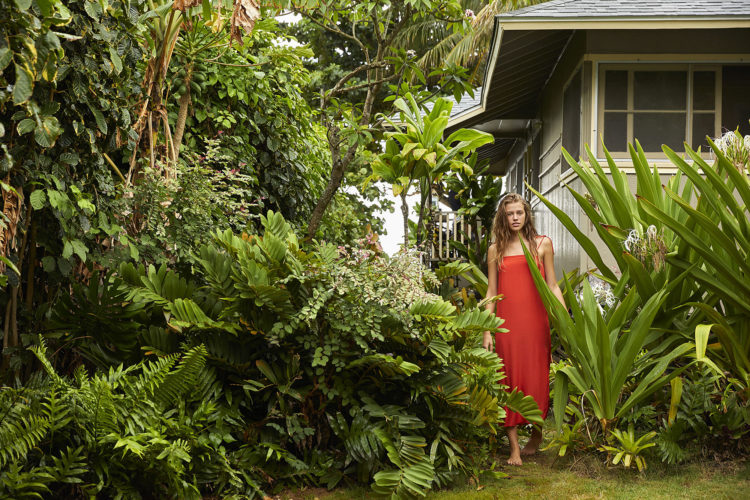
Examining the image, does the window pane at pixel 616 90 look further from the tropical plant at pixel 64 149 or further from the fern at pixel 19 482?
the fern at pixel 19 482

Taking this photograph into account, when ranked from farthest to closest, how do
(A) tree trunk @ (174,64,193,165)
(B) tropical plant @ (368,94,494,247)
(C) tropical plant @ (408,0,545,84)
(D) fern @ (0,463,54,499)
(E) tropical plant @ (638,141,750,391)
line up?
(C) tropical plant @ (408,0,545,84)
(B) tropical plant @ (368,94,494,247)
(A) tree trunk @ (174,64,193,165)
(E) tropical plant @ (638,141,750,391)
(D) fern @ (0,463,54,499)

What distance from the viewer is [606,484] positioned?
380 centimetres

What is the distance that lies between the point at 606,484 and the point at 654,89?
6724mm

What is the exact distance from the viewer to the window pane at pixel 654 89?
29.7 ft

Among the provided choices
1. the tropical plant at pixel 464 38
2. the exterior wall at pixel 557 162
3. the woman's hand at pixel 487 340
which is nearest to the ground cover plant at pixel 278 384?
the woman's hand at pixel 487 340

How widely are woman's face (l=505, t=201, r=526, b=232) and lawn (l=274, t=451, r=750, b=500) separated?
1.57 meters

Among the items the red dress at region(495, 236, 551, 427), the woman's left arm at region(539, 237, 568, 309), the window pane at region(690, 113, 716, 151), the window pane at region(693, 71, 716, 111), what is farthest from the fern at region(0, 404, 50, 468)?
the window pane at region(693, 71, 716, 111)

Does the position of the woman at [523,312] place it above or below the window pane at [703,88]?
below

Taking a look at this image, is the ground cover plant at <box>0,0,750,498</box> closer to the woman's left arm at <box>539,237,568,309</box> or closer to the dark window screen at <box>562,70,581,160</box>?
the woman's left arm at <box>539,237,568,309</box>

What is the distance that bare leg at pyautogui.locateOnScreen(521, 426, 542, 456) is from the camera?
471 centimetres

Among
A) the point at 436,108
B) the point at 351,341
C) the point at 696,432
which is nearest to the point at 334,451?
the point at 351,341

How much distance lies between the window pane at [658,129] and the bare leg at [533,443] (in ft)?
18.4

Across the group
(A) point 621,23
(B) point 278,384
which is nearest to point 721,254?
(B) point 278,384

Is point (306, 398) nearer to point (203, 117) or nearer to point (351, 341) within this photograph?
point (351, 341)
